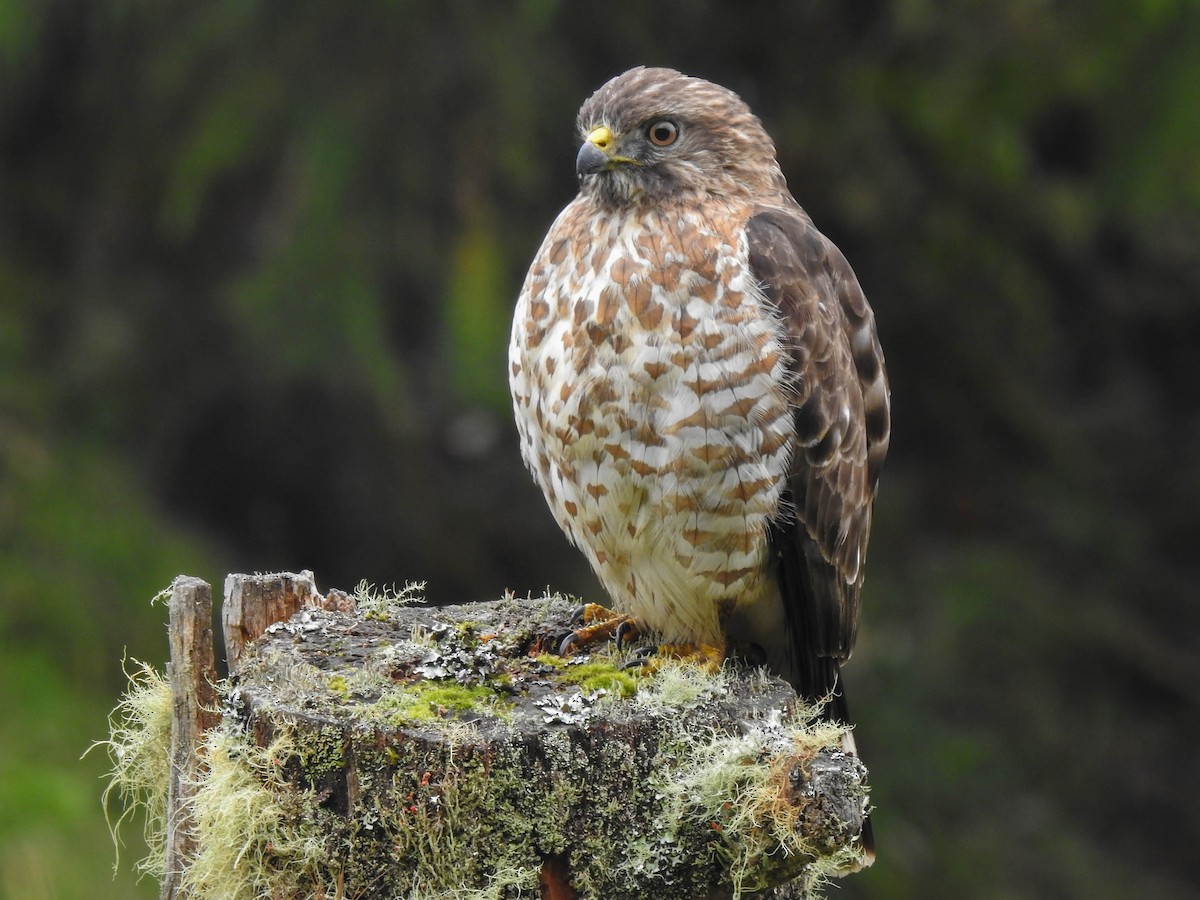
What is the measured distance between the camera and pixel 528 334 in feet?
10.8

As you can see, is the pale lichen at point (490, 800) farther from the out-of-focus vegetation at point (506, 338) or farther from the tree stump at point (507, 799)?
the out-of-focus vegetation at point (506, 338)

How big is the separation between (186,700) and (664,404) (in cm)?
108

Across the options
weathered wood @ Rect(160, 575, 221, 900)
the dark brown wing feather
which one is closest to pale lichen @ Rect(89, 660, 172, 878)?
weathered wood @ Rect(160, 575, 221, 900)

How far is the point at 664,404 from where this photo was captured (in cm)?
303

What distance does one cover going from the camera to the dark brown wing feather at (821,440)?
124 inches

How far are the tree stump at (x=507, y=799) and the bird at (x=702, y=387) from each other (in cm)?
66

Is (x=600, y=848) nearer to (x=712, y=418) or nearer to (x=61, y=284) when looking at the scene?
(x=712, y=418)

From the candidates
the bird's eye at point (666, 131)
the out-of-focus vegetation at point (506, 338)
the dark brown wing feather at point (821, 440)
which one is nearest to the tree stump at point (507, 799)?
the dark brown wing feather at point (821, 440)

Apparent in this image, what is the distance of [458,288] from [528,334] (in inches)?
74.3

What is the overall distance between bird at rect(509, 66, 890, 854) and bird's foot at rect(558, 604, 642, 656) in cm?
3

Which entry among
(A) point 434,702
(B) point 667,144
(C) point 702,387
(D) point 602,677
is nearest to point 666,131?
(B) point 667,144

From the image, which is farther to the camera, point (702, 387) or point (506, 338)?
point (506, 338)

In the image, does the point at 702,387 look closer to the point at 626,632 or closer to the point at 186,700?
the point at 626,632

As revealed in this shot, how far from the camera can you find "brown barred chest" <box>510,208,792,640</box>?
119 inches
